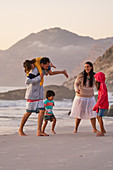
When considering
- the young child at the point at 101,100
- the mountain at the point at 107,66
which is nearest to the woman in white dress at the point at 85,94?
the young child at the point at 101,100

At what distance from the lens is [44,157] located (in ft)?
13.9

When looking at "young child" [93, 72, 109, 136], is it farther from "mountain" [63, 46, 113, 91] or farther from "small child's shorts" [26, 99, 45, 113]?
"mountain" [63, 46, 113, 91]

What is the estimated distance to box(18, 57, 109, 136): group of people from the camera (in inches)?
249

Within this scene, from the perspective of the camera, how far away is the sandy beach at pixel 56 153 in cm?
376

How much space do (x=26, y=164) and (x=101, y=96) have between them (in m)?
3.10

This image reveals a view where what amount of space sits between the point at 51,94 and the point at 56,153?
8.78ft

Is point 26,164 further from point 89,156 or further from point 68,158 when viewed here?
point 89,156

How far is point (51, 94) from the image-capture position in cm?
706

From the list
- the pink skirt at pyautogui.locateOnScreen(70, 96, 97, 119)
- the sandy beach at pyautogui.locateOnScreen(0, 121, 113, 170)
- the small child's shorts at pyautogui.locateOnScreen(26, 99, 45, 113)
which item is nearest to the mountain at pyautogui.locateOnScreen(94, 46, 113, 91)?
the pink skirt at pyautogui.locateOnScreen(70, 96, 97, 119)

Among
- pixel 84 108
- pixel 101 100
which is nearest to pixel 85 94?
pixel 84 108

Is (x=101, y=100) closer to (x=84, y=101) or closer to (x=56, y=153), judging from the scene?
(x=84, y=101)

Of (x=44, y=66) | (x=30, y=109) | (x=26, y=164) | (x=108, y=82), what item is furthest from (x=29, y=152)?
(x=108, y=82)

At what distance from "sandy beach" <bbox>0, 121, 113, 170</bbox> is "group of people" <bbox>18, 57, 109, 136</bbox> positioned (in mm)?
626

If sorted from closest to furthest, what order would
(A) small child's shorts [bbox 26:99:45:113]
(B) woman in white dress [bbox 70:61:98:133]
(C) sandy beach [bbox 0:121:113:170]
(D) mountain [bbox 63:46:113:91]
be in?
(C) sandy beach [bbox 0:121:113:170] < (A) small child's shorts [bbox 26:99:45:113] < (B) woman in white dress [bbox 70:61:98:133] < (D) mountain [bbox 63:46:113:91]
